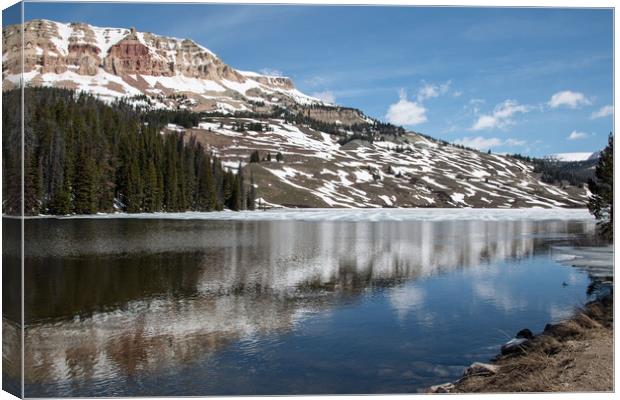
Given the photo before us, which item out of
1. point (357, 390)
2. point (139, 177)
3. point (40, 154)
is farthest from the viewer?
point (139, 177)

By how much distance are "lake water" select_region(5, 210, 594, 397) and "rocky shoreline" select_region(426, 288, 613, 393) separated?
0.65 metres

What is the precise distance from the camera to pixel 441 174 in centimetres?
16438

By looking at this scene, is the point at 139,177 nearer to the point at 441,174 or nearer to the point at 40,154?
the point at 40,154

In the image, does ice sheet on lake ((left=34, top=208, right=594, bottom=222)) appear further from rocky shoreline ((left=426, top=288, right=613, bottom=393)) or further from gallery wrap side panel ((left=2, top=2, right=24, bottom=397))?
gallery wrap side panel ((left=2, top=2, right=24, bottom=397))

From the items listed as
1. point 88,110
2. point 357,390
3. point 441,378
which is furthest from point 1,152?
point 88,110

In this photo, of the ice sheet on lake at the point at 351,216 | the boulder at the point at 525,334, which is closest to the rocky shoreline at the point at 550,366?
the boulder at the point at 525,334

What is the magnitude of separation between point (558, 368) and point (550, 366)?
174 mm

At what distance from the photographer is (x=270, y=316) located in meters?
14.5

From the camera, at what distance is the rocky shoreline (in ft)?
28.1

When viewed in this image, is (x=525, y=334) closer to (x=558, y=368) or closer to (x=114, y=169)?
(x=558, y=368)

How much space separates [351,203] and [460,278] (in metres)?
100

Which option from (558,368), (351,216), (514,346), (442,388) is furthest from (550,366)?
(351,216)

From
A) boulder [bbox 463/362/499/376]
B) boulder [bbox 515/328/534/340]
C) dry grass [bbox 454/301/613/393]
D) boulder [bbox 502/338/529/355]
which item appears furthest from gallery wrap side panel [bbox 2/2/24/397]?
boulder [bbox 515/328/534/340]

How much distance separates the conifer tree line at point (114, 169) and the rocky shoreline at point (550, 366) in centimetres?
4358
